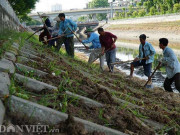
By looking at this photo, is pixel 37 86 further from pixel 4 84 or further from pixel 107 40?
pixel 107 40

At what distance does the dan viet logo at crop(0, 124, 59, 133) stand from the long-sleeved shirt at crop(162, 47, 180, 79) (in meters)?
5.86

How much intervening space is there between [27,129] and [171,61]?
6074mm

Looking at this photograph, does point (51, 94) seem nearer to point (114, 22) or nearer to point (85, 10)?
point (114, 22)

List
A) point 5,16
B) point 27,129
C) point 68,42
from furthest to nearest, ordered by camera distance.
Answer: point 5,16 < point 68,42 < point 27,129

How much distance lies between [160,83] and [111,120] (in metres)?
9.54

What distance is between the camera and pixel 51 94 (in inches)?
119

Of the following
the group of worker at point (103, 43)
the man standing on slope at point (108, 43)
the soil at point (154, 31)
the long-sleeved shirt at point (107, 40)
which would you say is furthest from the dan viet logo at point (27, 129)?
the soil at point (154, 31)

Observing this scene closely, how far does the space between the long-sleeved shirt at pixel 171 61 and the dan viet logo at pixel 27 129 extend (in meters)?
5.86

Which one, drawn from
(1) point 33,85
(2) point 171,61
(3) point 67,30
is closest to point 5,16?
(3) point 67,30

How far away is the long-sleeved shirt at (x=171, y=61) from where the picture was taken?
291 inches

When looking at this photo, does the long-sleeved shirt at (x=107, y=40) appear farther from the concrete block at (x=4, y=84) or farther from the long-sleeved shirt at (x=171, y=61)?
the concrete block at (x=4, y=84)

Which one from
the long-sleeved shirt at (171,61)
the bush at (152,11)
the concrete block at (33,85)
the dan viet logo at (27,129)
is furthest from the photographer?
the bush at (152,11)

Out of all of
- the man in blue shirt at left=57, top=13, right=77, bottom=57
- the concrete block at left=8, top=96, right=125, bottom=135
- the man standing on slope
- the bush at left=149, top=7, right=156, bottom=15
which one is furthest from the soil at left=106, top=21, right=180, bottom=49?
the concrete block at left=8, top=96, right=125, bottom=135

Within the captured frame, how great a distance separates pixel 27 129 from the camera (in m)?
2.21
